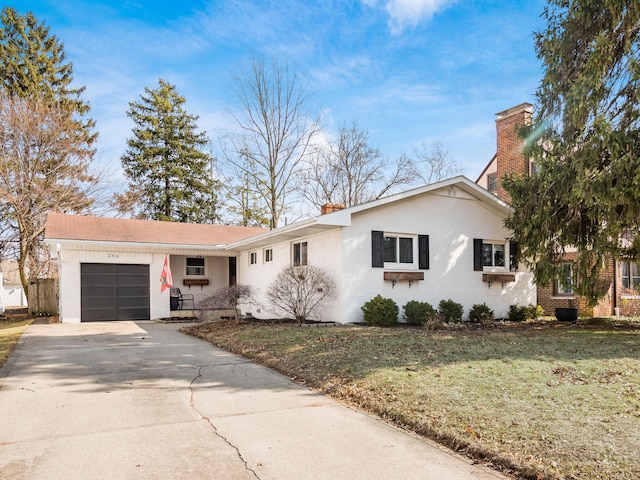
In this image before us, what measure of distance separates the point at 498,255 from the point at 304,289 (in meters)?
6.75

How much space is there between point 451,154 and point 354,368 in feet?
96.5

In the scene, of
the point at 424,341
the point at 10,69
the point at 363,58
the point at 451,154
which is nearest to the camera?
the point at 424,341

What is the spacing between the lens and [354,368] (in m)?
6.88

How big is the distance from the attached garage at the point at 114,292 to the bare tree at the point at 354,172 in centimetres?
1513

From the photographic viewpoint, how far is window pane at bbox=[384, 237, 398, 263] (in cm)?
1349

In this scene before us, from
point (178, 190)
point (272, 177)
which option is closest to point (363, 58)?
point (272, 177)

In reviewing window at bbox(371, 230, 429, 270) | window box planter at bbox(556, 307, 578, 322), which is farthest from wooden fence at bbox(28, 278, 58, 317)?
window box planter at bbox(556, 307, 578, 322)

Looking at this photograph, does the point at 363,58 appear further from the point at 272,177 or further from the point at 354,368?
the point at 354,368

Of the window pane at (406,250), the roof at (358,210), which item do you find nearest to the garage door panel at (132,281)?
the roof at (358,210)

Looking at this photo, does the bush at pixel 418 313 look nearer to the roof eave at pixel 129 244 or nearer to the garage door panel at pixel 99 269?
the roof eave at pixel 129 244

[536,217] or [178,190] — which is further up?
[178,190]

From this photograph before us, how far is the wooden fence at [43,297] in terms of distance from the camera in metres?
19.8

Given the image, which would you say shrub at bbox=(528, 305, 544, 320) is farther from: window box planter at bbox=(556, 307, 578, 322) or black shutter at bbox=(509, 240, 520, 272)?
black shutter at bbox=(509, 240, 520, 272)

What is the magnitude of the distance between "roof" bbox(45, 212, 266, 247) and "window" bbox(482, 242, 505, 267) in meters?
10.6
